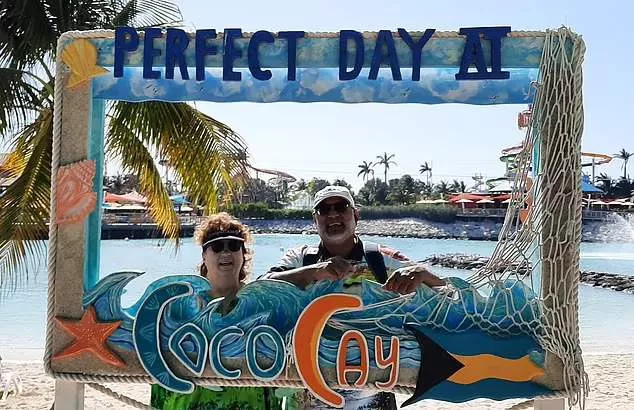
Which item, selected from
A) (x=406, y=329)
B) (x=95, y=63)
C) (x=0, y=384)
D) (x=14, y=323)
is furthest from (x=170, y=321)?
(x=14, y=323)

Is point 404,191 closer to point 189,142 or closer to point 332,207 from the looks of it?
point 189,142

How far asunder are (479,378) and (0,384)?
6609mm

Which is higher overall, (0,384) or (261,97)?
(261,97)

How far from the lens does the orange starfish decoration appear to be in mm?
2496

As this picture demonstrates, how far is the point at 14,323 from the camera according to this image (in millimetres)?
16906

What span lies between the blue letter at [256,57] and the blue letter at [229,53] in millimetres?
55

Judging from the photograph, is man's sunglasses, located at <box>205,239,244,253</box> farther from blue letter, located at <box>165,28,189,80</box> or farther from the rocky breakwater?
the rocky breakwater

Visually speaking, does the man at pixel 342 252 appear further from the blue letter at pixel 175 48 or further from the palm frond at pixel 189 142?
the palm frond at pixel 189 142

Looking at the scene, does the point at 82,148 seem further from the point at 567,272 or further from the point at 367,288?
the point at 567,272

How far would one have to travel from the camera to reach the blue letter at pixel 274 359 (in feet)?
7.97

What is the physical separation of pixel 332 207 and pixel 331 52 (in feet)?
2.11

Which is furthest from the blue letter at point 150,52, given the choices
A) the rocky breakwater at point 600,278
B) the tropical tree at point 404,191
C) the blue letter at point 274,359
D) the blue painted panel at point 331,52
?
the tropical tree at point 404,191

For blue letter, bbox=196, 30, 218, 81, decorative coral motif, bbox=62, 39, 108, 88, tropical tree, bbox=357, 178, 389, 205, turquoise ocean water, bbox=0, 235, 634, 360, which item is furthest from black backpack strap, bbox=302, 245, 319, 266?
tropical tree, bbox=357, 178, 389, 205

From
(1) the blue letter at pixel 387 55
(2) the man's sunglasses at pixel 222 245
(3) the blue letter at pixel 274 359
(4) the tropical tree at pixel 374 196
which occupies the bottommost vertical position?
(3) the blue letter at pixel 274 359
